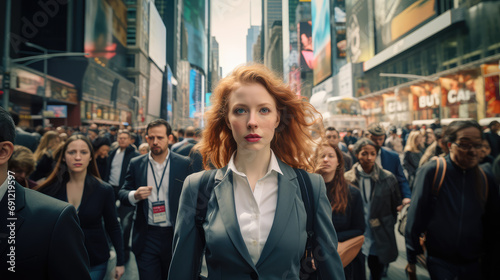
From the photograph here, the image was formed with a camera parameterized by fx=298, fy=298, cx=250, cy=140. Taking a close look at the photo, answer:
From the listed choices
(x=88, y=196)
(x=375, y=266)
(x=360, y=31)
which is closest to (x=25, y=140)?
(x=88, y=196)

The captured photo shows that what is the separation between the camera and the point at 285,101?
6.64ft

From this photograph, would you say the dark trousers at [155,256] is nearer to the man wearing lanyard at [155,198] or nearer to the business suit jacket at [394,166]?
the man wearing lanyard at [155,198]

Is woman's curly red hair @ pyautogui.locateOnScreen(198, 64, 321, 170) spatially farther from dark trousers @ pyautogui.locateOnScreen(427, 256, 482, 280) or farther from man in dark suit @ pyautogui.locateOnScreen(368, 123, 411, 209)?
man in dark suit @ pyautogui.locateOnScreen(368, 123, 411, 209)

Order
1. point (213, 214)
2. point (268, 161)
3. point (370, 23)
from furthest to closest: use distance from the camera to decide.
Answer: point (370, 23)
point (268, 161)
point (213, 214)

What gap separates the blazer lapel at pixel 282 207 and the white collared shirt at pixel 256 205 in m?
0.07

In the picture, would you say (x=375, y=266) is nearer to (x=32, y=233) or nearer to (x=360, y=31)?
(x=32, y=233)

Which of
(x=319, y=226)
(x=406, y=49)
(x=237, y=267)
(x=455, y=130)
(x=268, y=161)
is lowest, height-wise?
(x=237, y=267)

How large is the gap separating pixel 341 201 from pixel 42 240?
277 centimetres

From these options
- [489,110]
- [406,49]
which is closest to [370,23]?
[406,49]

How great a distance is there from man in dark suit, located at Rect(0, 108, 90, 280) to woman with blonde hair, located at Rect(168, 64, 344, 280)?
57cm

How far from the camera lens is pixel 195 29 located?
605ft

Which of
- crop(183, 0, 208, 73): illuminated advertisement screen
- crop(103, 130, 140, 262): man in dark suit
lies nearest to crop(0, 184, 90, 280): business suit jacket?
crop(103, 130, 140, 262): man in dark suit

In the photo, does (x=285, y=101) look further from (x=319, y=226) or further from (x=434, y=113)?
(x=434, y=113)

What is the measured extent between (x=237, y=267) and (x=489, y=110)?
29997 millimetres
